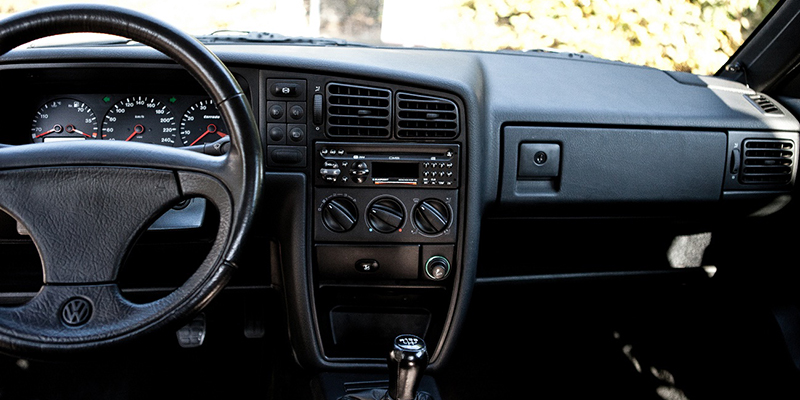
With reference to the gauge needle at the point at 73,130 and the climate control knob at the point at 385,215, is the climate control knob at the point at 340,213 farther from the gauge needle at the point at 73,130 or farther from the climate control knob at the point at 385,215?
the gauge needle at the point at 73,130

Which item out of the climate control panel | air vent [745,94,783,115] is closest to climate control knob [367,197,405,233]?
the climate control panel

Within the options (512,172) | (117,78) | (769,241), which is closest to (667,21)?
(769,241)

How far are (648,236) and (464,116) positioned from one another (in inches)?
37.7

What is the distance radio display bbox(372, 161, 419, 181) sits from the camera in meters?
1.60

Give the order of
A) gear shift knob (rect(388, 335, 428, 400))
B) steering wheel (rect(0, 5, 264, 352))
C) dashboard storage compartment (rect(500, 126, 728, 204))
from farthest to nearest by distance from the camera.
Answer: dashboard storage compartment (rect(500, 126, 728, 204)) < gear shift knob (rect(388, 335, 428, 400)) < steering wheel (rect(0, 5, 264, 352))

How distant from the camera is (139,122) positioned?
1630 millimetres

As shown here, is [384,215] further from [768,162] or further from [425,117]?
[768,162]

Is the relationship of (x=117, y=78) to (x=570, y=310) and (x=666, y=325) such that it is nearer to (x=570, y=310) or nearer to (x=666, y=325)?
(x=570, y=310)

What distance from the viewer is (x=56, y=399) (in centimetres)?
220

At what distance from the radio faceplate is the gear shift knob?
40 cm

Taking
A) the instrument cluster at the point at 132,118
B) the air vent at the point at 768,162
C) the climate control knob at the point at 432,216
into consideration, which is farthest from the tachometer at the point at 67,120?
the air vent at the point at 768,162

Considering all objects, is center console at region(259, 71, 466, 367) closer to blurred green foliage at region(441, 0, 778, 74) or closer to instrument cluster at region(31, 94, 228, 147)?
instrument cluster at region(31, 94, 228, 147)

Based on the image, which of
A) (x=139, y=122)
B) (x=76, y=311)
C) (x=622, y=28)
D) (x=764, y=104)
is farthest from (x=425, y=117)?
(x=764, y=104)

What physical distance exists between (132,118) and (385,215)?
2.29 ft
